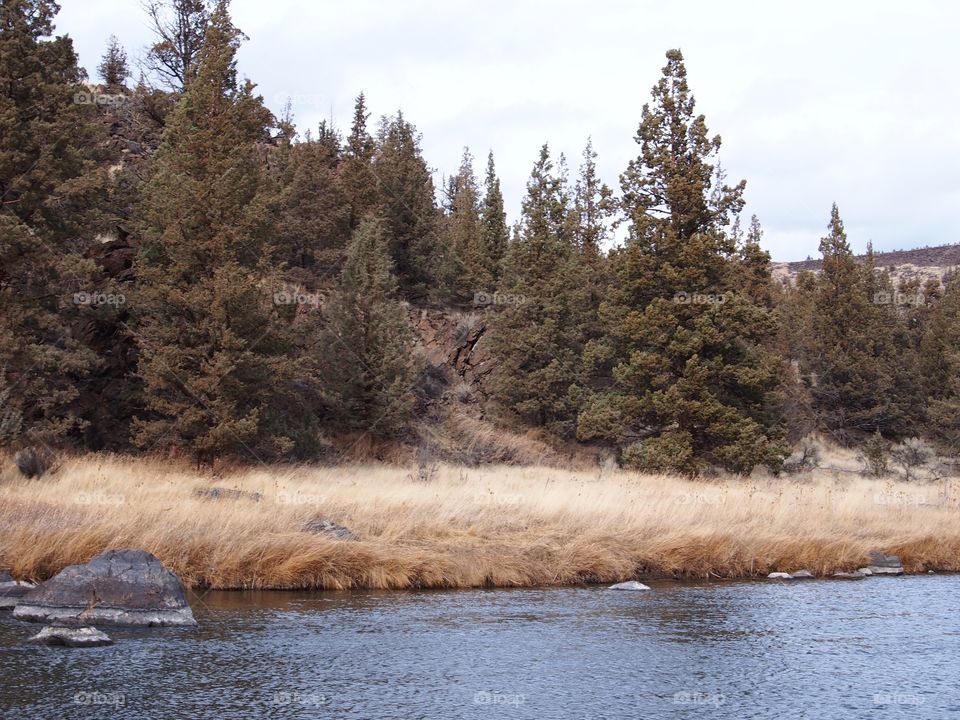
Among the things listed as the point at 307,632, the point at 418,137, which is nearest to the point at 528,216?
the point at 418,137

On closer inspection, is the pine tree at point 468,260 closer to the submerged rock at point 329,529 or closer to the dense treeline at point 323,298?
the dense treeline at point 323,298

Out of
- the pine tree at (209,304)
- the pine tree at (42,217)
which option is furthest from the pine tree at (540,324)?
the pine tree at (42,217)

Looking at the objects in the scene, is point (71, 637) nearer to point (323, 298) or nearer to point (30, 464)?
point (30, 464)

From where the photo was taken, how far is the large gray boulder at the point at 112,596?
1195cm

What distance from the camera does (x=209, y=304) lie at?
27.7m

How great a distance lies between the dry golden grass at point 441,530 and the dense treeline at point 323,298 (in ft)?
15.3

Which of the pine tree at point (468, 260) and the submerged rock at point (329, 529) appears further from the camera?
the pine tree at point (468, 260)

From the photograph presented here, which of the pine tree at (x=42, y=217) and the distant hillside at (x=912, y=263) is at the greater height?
the distant hillside at (x=912, y=263)

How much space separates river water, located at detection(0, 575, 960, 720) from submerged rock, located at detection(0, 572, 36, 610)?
1.49ft

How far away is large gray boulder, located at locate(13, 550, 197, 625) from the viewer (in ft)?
39.2

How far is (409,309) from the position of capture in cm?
4700

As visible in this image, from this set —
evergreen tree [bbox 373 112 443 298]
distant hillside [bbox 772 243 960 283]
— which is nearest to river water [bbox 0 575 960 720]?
evergreen tree [bbox 373 112 443 298]

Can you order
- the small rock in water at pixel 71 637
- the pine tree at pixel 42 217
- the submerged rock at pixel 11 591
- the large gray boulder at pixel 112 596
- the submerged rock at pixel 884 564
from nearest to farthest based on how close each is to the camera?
1. the small rock in water at pixel 71 637
2. the large gray boulder at pixel 112 596
3. the submerged rock at pixel 11 591
4. the submerged rock at pixel 884 564
5. the pine tree at pixel 42 217

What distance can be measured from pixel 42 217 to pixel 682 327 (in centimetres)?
2246
